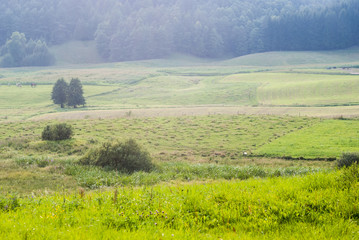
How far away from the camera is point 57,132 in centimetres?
3027

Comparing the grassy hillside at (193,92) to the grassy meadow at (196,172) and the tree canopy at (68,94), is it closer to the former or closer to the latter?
the grassy meadow at (196,172)

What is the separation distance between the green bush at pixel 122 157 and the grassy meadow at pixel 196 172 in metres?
0.84

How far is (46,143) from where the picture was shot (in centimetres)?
2941

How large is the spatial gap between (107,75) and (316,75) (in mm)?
70094

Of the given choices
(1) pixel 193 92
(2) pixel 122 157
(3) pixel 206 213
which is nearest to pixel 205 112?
(1) pixel 193 92

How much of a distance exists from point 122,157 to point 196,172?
14.9 ft

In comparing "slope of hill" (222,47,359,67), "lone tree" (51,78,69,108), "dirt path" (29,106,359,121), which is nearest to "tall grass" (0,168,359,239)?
"dirt path" (29,106,359,121)

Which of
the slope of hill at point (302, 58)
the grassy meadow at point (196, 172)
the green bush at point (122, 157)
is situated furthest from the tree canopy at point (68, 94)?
the slope of hill at point (302, 58)

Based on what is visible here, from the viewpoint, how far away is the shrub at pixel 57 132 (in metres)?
30.2

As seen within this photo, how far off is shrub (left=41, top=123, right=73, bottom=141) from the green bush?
33.6 feet

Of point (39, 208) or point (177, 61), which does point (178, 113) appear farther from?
point (177, 61)

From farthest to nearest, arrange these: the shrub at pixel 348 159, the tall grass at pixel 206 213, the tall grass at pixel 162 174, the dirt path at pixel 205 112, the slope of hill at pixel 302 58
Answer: the slope of hill at pixel 302 58 < the dirt path at pixel 205 112 < the shrub at pixel 348 159 < the tall grass at pixel 162 174 < the tall grass at pixel 206 213

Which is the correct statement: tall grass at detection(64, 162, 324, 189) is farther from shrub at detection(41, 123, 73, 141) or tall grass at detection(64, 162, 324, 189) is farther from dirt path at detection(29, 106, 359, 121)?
dirt path at detection(29, 106, 359, 121)

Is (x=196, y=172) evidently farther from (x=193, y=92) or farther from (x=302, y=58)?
(x=302, y=58)
